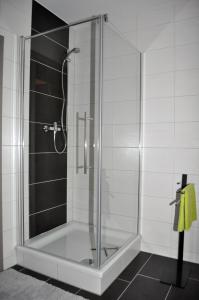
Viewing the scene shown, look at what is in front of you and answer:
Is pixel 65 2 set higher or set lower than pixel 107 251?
higher

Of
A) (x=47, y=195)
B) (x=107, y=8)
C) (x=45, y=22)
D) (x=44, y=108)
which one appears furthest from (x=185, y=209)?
(x=45, y=22)

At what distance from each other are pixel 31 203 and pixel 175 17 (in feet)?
7.82

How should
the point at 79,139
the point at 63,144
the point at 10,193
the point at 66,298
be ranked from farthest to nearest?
the point at 63,144 < the point at 79,139 < the point at 10,193 < the point at 66,298

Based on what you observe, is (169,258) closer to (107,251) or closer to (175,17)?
(107,251)

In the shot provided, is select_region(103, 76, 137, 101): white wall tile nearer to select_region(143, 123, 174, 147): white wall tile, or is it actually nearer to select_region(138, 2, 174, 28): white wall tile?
select_region(143, 123, 174, 147): white wall tile

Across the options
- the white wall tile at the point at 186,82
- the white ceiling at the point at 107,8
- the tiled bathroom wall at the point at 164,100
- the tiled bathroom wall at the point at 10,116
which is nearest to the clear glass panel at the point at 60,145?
the tiled bathroom wall at the point at 10,116

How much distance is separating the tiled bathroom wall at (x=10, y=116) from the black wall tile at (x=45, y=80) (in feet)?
0.53

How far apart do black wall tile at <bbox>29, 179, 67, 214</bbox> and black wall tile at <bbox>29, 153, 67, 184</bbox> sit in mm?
68

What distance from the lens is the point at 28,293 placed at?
6.11ft

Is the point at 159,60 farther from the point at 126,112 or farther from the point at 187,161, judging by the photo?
the point at 187,161

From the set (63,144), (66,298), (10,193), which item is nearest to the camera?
(66,298)

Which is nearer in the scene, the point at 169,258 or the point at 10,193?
the point at 10,193

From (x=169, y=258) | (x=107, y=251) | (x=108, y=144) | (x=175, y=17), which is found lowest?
(x=169, y=258)

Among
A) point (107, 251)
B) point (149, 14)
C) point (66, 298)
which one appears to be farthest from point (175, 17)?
point (66, 298)
